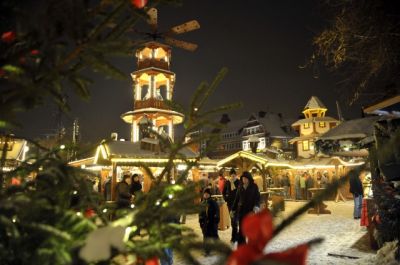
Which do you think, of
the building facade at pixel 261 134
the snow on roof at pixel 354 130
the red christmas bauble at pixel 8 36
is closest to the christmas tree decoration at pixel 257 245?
the red christmas bauble at pixel 8 36

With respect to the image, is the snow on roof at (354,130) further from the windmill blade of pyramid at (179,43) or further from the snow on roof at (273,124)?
the snow on roof at (273,124)

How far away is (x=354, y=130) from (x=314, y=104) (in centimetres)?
3734

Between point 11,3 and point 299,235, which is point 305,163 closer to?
point 299,235

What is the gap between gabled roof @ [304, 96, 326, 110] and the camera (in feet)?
150

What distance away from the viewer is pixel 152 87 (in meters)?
25.8

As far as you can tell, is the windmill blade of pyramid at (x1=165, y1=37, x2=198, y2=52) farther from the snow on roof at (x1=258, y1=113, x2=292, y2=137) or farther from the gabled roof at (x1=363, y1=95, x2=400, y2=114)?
the snow on roof at (x1=258, y1=113, x2=292, y2=137)

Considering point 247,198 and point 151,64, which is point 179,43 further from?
point 247,198

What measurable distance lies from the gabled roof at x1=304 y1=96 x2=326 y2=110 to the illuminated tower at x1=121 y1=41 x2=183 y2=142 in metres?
25.6

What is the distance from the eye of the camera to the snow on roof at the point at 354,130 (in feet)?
32.8

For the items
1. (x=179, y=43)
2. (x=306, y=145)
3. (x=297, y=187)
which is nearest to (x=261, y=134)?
(x=306, y=145)


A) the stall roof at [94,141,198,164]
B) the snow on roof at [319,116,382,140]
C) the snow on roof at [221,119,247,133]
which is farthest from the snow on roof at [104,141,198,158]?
the snow on roof at [221,119,247,133]

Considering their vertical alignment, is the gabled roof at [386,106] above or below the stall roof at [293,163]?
above

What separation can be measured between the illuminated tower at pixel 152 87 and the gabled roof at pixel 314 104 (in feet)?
84.1

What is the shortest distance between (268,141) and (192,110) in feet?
180
